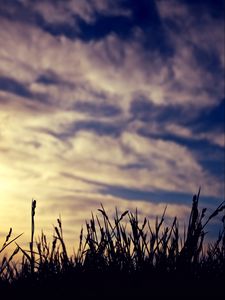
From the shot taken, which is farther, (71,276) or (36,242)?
(36,242)

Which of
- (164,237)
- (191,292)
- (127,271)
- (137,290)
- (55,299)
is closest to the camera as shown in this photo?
(191,292)

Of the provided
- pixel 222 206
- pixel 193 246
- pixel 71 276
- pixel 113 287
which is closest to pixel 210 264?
pixel 193 246

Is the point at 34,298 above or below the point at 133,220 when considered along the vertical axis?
below

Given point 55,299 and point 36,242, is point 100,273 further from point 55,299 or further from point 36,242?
point 36,242

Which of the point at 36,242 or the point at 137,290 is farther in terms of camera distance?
the point at 36,242

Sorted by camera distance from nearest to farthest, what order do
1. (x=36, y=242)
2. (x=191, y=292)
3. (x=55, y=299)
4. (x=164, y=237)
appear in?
(x=191, y=292) < (x=55, y=299) < (x=164, y=237) < (x=36, y=242)

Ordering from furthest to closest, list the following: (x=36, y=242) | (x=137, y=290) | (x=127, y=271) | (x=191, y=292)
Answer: (x=36, y=242) < (x=127, y=271) < (x=137, y=290) < (x=191, y=292)

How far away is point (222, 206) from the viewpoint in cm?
297

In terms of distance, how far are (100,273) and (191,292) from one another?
0.91m

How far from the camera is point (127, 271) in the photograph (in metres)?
3.29

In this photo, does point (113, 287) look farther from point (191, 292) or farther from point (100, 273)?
point (191, 292)

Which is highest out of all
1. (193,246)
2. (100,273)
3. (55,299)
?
(193,246)

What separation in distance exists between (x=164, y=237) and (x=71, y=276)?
82 cm

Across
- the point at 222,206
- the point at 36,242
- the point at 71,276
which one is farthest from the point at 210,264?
the point at 36,242
